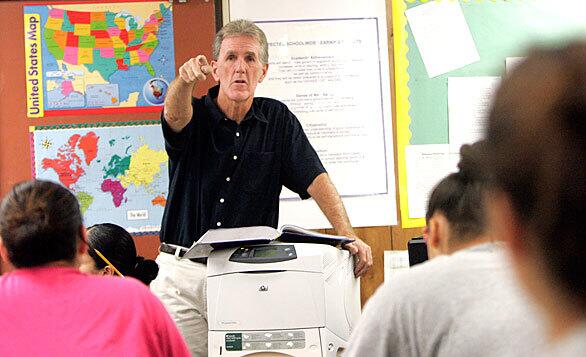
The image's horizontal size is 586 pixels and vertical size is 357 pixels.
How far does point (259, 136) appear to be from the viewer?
109 inches

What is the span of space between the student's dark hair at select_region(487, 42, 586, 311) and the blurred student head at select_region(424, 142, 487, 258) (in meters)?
0.81

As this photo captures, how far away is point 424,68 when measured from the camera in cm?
361

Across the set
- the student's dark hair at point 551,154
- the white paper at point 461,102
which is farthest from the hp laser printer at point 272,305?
the student's dark hair at point 551,154

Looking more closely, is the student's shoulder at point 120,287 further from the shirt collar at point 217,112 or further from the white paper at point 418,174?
the white paper at point 418,174

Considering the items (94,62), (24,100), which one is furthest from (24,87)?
(94,62)

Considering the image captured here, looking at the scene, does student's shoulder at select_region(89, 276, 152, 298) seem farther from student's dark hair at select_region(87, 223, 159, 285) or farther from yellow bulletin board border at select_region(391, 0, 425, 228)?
yellow bulletin board border at select_region(391, 0, 425, 228)

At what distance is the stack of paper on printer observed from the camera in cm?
228

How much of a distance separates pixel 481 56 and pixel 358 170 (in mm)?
727

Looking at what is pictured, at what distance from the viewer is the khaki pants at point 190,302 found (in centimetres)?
251

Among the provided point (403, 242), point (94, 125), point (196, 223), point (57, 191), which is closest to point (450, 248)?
point (57, 191)

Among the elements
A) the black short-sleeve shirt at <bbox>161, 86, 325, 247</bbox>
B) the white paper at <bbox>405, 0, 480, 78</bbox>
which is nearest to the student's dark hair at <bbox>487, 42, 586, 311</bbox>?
the black short-sleeve shirt at <bbox>161, 86, 325, 247</bbox>

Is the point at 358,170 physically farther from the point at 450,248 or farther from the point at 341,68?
the point at 450,248

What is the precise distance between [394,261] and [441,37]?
0.99 m

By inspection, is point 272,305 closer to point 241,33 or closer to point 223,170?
point 223,170
